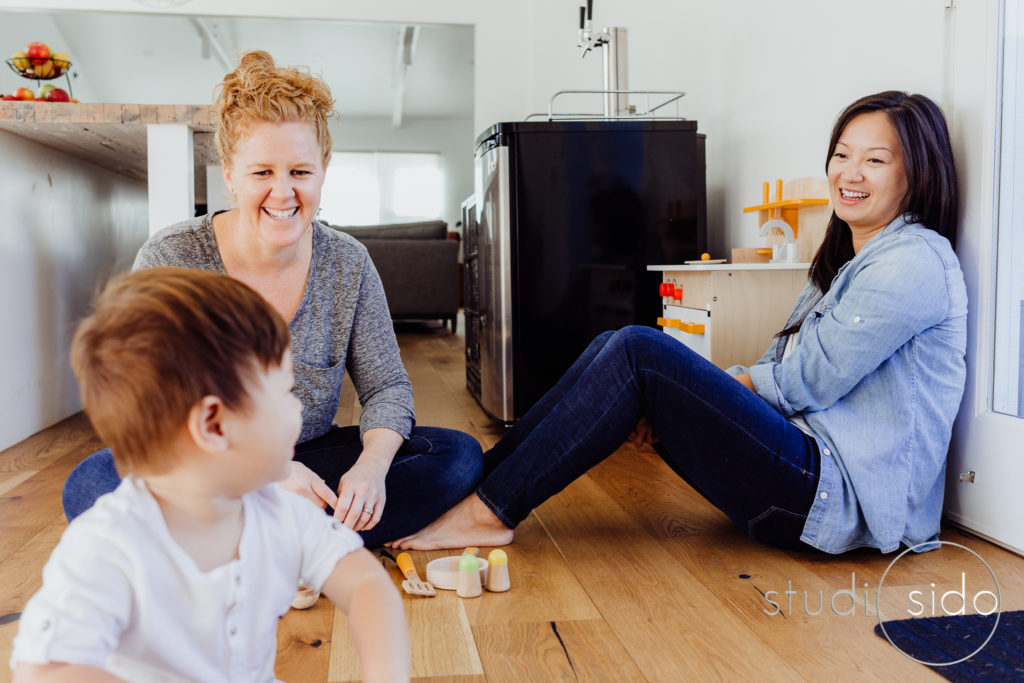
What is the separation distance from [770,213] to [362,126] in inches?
385

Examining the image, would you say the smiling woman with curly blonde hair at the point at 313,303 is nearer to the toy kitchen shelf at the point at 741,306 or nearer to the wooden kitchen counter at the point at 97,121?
the toy kitchen shelf at the point at 741,306

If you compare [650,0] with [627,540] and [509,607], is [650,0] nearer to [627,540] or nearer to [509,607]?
[627,540]

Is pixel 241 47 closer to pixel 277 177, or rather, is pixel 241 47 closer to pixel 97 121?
pixel 97 121

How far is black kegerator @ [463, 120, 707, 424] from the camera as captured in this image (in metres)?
2.55

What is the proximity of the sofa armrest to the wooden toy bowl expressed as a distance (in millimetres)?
4599

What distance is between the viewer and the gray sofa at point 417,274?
5.99 m

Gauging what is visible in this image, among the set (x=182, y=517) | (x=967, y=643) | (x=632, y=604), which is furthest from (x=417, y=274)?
(x=182, y=517)

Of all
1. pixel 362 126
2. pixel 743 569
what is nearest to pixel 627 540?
pixel 743 569

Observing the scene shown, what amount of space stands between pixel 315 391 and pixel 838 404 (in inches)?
35.2

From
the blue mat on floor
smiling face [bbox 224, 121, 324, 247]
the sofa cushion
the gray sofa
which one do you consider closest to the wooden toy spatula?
smiling face [bbox 224, 121, 324, 247]

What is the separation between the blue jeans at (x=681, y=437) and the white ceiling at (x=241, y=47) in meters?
6.69

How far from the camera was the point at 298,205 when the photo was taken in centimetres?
139

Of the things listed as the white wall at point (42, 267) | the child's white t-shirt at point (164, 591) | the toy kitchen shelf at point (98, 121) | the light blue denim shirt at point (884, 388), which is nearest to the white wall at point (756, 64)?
the light blue denim shirt at point (884, 388)

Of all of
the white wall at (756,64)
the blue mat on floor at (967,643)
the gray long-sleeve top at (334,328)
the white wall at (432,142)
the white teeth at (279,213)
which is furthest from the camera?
the white wall at (432,142)
